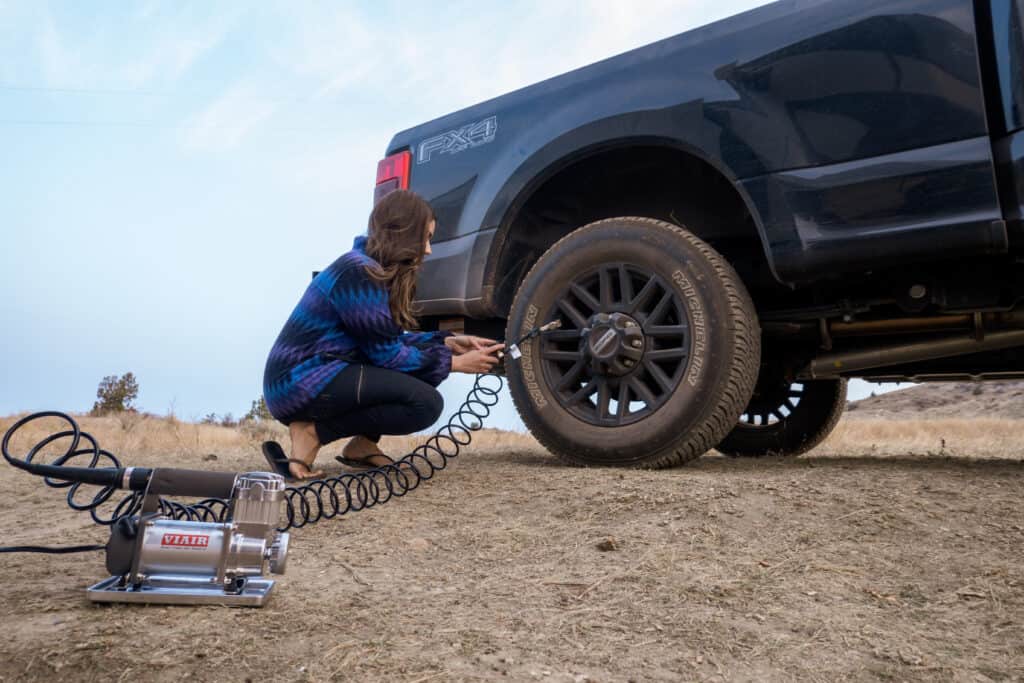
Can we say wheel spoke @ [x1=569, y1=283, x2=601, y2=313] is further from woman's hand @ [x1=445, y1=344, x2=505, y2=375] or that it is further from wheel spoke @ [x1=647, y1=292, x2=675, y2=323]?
woman's hand @ [x1=445, y1=344, x2=505, y2=375]

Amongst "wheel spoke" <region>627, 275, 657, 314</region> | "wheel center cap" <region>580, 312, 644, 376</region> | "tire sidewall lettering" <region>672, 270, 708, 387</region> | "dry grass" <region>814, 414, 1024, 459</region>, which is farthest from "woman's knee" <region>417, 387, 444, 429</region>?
"dry grass" <region>814, 414, 1024, 459</region>

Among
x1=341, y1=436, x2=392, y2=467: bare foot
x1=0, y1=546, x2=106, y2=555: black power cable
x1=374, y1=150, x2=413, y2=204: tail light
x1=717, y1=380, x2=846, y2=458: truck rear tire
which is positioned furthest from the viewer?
x1=717, y1=380, x2=846, y2=458: truck rear tire

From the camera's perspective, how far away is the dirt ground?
5.42 ft

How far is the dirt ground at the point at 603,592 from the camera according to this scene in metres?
1.65

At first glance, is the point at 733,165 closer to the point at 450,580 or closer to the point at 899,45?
the point at 899,45

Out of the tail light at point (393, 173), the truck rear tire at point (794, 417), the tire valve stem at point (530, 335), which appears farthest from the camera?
the truck rear tire at point (794, 417)

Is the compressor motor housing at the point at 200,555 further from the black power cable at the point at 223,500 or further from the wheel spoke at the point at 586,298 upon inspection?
the wheel spoke at the point at 586,298

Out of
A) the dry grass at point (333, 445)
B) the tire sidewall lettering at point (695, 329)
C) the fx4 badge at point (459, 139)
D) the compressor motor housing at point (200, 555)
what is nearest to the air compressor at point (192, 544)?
the compressor motor housing at point (200, 555)

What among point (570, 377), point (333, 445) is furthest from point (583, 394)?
point (333, 445)

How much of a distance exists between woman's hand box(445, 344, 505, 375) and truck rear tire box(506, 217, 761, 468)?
10cm

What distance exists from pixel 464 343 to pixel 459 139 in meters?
1.13

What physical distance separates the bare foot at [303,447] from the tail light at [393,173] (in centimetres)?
141

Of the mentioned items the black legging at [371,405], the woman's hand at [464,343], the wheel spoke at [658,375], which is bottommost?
the black legging at [371,405]

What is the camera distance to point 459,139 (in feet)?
13.6
